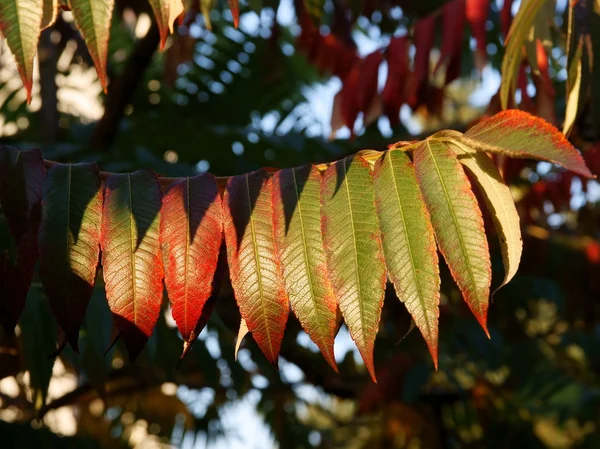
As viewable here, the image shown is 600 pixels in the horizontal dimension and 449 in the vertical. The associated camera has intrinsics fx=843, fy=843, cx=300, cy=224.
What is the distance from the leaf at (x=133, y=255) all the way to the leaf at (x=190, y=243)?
0.02 meters

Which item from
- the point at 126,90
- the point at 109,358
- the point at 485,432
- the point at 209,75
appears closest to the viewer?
the point at 109,358

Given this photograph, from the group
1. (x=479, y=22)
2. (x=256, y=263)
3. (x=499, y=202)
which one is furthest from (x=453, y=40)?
(x=256, y=263)

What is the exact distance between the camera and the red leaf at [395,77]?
245 cm

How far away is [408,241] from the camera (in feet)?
3.89

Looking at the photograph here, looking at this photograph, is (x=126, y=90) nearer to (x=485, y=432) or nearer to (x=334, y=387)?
(x=334, y=387)

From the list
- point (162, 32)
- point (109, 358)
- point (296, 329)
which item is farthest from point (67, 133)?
point (162, 32)

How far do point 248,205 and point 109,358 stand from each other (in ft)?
2.74

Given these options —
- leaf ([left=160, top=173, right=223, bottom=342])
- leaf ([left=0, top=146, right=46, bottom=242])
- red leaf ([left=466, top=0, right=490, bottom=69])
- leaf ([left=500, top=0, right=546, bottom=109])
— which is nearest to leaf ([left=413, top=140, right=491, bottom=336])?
leaf ([left=160, top=173, right=223, bottom=342])

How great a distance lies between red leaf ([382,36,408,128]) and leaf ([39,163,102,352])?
1309 millimetres

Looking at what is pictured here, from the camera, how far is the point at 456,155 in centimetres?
127

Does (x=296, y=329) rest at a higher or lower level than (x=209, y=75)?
lower

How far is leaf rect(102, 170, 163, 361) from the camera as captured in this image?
1176 mm

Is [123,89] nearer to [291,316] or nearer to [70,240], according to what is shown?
[291,316]

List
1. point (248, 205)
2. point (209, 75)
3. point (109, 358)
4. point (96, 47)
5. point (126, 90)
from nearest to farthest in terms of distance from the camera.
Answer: point (96, 47)
point (248, 205)
point (109, 358)
point (126, 90)
point (209, 75)
